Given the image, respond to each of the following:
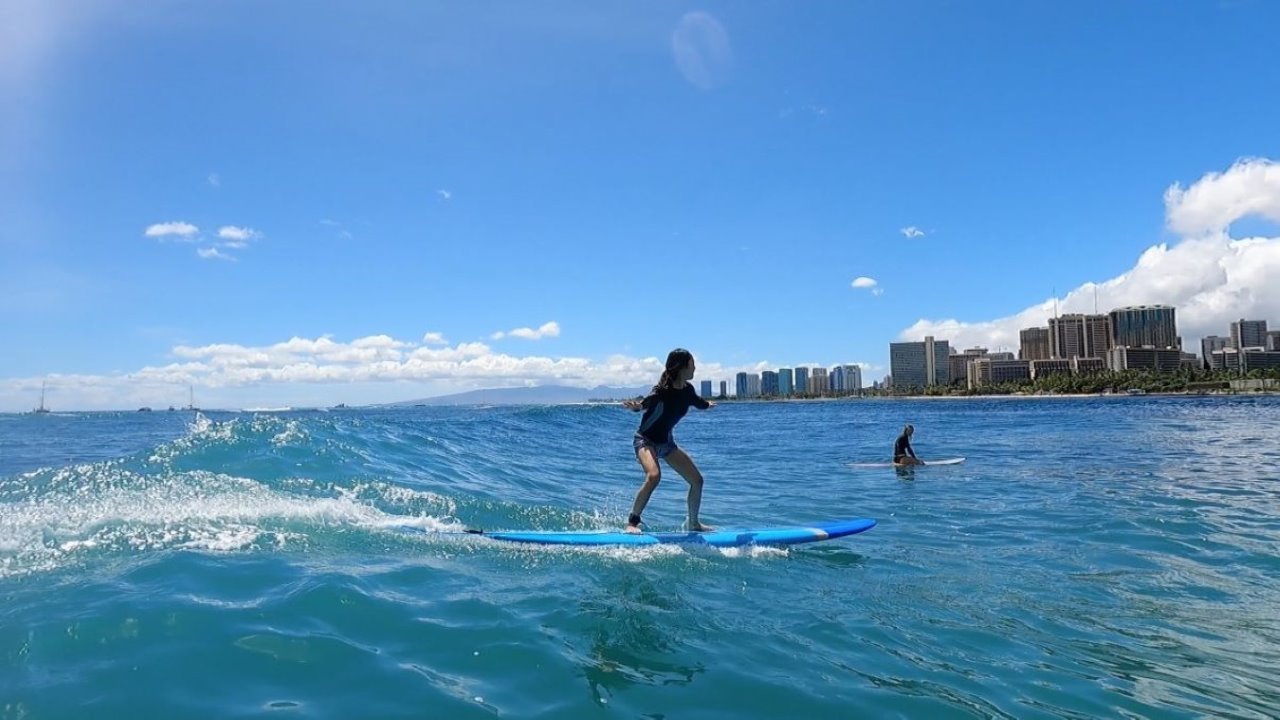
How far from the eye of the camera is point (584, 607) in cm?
614

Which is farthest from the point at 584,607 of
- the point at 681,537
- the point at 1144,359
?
the point at 1144,359

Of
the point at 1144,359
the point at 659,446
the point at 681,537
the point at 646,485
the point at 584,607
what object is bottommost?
the point at 584,607

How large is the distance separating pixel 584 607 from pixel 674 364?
11.7 ft

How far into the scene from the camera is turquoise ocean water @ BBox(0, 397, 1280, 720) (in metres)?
4.34

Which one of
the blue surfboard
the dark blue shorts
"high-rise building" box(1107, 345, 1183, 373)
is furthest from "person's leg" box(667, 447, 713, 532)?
"high-rise building" box(1107, 345, 1183, 373)

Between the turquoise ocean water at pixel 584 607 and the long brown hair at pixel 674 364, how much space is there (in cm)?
216

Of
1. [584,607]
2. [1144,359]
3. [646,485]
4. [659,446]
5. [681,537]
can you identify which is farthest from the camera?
[1144,359]

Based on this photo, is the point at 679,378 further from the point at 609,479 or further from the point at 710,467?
the point at 710,467

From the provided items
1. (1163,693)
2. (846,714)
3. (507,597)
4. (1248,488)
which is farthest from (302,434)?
(1248,488)

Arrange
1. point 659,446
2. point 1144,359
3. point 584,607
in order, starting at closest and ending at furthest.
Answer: point 584,607 < point 659,446 < point 1144,359

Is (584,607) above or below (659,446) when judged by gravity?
below

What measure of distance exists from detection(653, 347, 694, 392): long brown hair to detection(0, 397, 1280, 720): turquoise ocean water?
216cm

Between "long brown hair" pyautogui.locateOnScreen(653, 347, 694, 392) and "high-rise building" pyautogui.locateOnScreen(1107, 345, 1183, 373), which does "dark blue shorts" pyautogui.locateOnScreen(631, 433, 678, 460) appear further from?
"high-rise building" pyautogui.locateOnScreen(1107, 345, 1183, 373)

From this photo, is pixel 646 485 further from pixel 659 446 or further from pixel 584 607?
pixel 584 607
